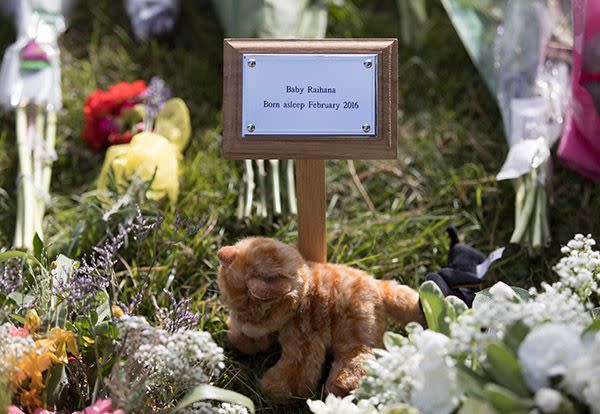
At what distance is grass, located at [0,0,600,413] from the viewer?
1842 mm

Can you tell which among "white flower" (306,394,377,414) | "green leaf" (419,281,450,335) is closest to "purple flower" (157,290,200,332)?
"white flower" (306,394,377,414)

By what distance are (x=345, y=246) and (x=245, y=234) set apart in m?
0.27

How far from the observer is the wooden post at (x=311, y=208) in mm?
1516

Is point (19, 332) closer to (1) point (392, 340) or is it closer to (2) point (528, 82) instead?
(1) point (392, 340)

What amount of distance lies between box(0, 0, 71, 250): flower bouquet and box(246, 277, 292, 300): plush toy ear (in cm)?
77

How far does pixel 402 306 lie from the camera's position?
5.00 ft

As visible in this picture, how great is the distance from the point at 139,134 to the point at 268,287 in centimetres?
77

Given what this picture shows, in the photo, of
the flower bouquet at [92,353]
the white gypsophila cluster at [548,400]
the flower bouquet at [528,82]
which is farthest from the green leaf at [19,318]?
the flower bouquet at [528,82]

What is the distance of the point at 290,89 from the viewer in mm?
1465

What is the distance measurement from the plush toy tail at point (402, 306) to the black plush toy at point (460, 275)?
0.08 metres

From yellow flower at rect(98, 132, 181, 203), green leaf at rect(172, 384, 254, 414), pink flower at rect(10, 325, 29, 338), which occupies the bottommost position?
green leaf at rect(172, 384, 254, 414)

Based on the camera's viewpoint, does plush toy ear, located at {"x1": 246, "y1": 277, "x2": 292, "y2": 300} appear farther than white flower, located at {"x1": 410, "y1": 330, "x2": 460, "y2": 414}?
Yes

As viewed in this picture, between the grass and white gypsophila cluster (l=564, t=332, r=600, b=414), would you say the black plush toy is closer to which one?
the grass


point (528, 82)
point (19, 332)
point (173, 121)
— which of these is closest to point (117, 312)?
point (19, 332)
